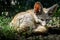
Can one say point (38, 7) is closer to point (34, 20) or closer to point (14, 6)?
point (34, 20)

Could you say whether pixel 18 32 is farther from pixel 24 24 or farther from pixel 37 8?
pixel 37 8

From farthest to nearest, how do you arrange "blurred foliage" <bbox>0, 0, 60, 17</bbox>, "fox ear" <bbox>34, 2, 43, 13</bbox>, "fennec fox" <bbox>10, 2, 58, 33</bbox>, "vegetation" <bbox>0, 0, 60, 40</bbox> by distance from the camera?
"blurred foliage" <bbox>0, 0, 60, 17</bbox> < "fox ear" <bbox>34, 2, 43, 13</bbox> < "fennec fox" <bbox>10, 2, 58, 33</bbox> < "vegetation" <bbox>0, 0, 60, 40</bbox>

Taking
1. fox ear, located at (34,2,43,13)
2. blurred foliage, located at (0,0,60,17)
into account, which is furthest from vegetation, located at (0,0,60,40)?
fox ear, located at (34,2,43,13)

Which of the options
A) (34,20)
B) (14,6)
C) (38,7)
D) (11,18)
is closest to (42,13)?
(38,7)

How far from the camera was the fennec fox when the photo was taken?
8102 mm

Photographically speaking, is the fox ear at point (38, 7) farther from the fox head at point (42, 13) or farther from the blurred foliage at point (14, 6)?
the blurred foliage at point (14, 6)

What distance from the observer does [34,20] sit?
8508 mm

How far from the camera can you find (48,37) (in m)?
7.73

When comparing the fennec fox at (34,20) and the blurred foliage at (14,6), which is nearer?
the fennec fox at (34,20)

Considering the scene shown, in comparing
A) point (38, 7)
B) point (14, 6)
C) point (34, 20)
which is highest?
point (14, 6)

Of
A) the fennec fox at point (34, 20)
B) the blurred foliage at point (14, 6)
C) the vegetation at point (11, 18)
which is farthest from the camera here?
the blurred foliage at point (14, 6)

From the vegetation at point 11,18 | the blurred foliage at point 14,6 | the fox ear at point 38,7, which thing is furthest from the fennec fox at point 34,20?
the blurred foliage at point 14,6

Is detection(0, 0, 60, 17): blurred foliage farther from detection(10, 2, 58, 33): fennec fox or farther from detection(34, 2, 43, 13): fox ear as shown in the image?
detection(34, 2, 43, 13): fox ear

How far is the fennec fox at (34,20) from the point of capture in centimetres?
810
